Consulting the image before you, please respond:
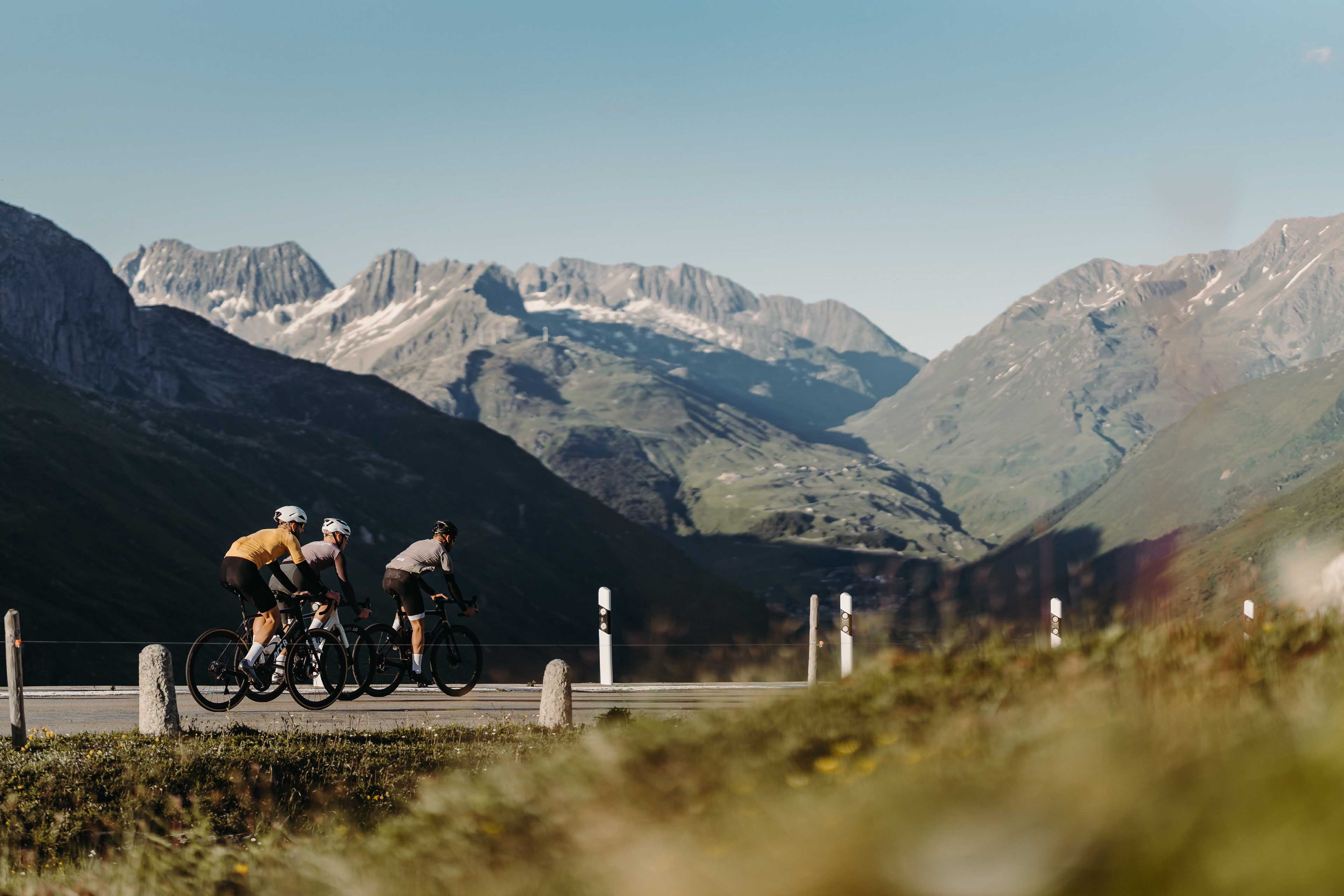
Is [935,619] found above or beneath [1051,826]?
beneath

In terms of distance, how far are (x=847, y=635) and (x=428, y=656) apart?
953 cm

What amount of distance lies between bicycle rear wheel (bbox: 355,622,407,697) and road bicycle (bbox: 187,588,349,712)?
415 millimetres

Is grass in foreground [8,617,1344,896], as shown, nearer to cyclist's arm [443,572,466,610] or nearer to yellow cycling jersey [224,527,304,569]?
yellow cycling jersey [224,527,304,569]

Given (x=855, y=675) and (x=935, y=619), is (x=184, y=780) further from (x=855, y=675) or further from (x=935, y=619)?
(x=935, y=619)

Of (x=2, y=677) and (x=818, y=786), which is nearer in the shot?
(x=818, y=786)

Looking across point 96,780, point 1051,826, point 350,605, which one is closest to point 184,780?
point 96,780

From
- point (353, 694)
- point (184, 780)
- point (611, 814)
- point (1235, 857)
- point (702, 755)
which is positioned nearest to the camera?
point (1235, 857)

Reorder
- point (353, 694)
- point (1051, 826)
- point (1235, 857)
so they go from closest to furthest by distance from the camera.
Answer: point (1235, 857), point (1051, 826), point (353, 694)

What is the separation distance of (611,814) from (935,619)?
7417 inches

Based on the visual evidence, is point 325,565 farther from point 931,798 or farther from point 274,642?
point 931,798

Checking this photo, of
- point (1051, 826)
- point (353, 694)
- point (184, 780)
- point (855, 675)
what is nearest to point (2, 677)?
point (353, 694)

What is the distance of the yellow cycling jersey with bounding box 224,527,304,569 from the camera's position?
47.8ft

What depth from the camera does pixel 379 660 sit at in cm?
1686

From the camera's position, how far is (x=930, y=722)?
7.09 metres
